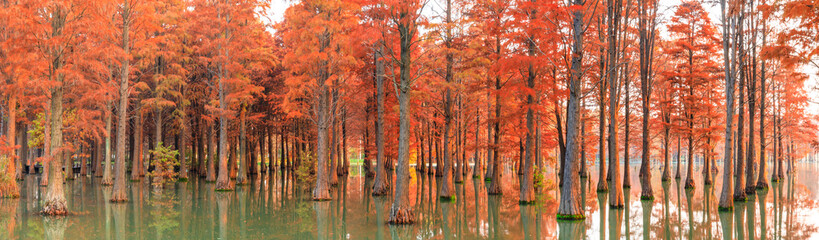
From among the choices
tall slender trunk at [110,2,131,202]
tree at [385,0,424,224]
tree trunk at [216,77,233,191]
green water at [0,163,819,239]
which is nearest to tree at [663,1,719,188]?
green water at [0,163,819,239]

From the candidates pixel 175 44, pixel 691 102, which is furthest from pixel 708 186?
pixel 175 44

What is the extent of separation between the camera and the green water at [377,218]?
13648 millimetres

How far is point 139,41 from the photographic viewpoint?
2152cm

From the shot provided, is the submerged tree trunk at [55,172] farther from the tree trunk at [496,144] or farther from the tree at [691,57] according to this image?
the tree at [691,57]

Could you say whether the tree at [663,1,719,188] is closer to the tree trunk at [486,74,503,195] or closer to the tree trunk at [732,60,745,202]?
the tree trunk at [732,60,745,202]

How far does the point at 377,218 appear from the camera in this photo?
16.7 meters

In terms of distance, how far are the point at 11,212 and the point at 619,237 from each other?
17.8 metres

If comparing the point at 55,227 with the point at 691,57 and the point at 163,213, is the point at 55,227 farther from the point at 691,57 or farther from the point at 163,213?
the point at 691,57

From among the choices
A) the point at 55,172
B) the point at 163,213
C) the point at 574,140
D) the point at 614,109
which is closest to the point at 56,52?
the point at 55,172

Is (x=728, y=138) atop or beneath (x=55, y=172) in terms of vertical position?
atop

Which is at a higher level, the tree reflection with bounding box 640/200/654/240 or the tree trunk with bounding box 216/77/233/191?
the tree trunk with bounding box 216/77/233/191

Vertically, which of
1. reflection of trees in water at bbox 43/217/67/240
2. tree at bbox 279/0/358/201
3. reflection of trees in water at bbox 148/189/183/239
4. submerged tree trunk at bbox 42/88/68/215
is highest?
tree at bbox 279/0/358/201

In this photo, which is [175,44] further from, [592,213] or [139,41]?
[592,213]

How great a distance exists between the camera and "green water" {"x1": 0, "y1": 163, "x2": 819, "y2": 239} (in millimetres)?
13648
